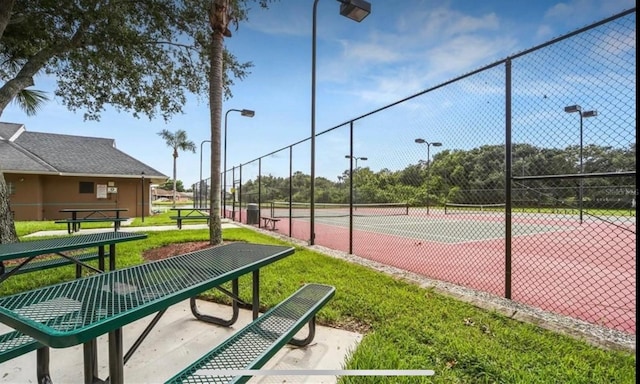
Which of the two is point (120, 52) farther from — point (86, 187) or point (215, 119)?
point (86, 187)

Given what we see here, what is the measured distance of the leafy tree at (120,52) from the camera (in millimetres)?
6855

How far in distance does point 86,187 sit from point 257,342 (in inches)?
886

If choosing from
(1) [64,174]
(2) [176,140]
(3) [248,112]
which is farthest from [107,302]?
(2) [176,140]

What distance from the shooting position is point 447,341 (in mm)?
2672

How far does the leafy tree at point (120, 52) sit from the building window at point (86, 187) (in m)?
11.8

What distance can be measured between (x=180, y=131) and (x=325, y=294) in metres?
42.5

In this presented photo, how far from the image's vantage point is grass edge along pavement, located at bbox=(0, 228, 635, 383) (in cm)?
221

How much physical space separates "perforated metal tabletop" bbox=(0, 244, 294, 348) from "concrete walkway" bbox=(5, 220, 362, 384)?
77 centimetres

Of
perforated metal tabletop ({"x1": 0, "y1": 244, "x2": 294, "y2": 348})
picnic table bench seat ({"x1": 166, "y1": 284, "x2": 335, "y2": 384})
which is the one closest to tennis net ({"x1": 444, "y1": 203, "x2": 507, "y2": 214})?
picnic table bench seat ({"x1": 166, "y1": 284, "x2": 335, "y2": 384})

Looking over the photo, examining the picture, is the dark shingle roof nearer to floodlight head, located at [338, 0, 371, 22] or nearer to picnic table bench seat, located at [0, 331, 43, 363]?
floodlight head, located at [338, 0, 371, 22]

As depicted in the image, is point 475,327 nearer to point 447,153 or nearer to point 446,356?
point 446,356

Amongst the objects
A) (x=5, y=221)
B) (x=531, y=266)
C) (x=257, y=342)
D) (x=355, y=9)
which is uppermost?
(x=355, y=9)

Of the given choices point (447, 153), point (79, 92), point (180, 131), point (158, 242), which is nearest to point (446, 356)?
point (447, 153)

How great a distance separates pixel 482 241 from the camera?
898 centimetres
